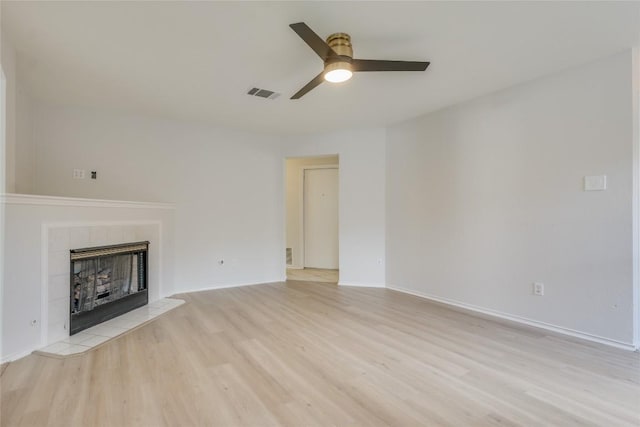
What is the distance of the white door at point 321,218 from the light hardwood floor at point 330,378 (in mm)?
3208

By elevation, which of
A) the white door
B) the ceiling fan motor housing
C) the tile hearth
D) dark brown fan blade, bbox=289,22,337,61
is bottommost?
the tile hearth

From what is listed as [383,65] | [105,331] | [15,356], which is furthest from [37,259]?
[383,65]

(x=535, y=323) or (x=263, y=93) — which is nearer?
(x=535, y=323)

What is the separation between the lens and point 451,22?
2.18m

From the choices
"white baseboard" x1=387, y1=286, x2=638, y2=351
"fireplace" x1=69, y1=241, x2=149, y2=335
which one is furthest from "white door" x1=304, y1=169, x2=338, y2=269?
"fireplace" x1=69, y1=241, x2=149, y2=335

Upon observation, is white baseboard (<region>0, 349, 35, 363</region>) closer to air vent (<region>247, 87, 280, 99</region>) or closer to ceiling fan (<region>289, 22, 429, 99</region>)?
air vent (<region>247, 87, 280, 99</region>)

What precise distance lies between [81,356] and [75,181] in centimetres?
240

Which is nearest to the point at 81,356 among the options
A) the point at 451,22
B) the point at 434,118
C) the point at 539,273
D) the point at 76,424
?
the point at 76,424

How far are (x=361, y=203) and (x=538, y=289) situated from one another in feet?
8.56

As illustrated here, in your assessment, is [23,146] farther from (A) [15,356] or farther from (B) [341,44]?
(B) [341,44]

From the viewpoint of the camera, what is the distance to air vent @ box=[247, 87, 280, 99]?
336 cm

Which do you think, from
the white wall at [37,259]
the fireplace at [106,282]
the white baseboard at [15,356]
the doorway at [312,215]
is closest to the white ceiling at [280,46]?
the white wall at [37,259]

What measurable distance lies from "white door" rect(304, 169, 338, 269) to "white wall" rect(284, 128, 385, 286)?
52.6 inches

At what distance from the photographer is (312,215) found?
21.6 feet
